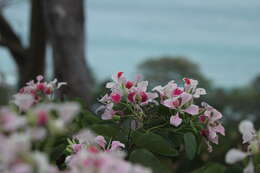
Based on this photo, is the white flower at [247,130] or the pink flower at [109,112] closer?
the white flower at [247,130]

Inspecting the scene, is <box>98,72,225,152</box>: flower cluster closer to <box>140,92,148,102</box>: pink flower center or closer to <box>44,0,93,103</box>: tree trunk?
<box>140,92,148,102</box>: pink flower center

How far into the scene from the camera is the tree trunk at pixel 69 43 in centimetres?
287

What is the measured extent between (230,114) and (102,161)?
233 inches

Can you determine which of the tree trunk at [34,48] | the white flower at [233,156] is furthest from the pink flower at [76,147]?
the tree trunk at [34,48]

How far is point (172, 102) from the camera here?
0.83 m

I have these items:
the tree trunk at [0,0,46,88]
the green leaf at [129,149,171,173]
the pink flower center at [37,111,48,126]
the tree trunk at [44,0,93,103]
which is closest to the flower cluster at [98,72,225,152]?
the green leaf at [129,149,171,173]

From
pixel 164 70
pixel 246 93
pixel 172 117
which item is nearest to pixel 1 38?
pixel 172 117

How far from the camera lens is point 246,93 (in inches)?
313

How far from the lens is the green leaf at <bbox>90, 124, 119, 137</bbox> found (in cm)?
92

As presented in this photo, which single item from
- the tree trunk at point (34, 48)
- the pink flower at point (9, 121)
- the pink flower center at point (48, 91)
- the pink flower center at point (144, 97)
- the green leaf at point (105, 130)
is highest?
the pink flower at point (9, 121)

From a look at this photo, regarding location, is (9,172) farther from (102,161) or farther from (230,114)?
(230,114)

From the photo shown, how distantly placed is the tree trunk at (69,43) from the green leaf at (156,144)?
2012 millimetres

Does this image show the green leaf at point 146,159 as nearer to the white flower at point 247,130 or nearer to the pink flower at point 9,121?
the white flower at point 247,130

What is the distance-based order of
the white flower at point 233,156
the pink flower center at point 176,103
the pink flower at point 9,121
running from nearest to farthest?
1. the pink flower at point 9,121
2. the white flower at point 233,156
3. the pink flower center at point 176,103
